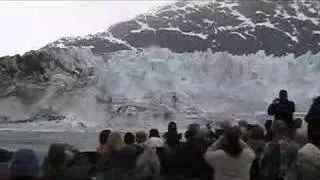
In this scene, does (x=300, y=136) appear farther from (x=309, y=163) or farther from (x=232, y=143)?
(x=232, y=143)

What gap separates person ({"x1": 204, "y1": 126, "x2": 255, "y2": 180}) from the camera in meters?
6.40

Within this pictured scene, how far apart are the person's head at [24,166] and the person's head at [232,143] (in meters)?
1.66

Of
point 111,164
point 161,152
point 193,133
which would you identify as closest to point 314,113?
point 193,133

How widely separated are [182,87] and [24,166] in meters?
55.5

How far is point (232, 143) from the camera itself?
639 cm

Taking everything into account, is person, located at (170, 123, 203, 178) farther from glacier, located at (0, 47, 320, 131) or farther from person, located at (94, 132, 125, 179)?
glacier, located at (0, 47, 320, 131)

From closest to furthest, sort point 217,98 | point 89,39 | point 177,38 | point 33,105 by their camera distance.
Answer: point 217,98
point 33,105
point 89,39
point 177,38

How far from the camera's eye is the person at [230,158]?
21.0 ft

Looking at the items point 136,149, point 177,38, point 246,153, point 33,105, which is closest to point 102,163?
point 136,149

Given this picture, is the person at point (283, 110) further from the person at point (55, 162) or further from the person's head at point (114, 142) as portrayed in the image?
the person at point (55, 162)

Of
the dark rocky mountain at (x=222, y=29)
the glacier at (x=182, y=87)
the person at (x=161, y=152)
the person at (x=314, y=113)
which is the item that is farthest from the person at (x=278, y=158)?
the dark rocky mountain at (x=222, y=29)

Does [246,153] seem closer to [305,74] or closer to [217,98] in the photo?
[305,74]

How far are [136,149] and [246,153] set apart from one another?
39.9 inches

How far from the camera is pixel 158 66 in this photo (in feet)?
184
